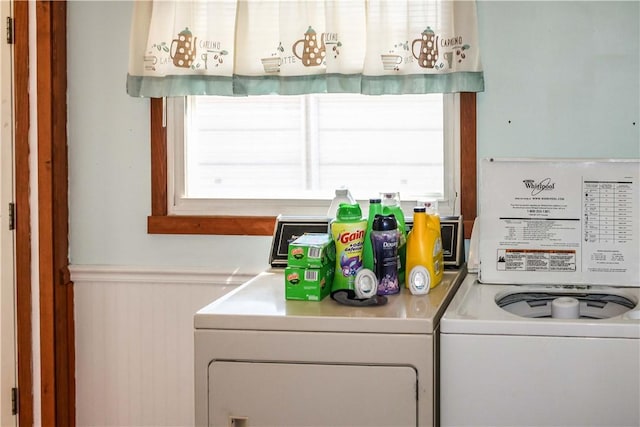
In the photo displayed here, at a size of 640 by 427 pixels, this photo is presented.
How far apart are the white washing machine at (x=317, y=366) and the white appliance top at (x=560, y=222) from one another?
1.75ft

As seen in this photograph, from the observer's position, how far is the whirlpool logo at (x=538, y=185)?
2307 millimetres

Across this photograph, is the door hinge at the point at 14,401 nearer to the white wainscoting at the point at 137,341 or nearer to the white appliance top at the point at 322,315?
the white wainscoting at the point at 137,341

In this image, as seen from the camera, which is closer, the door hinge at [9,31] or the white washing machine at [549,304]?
the white washing machine at [549,304]

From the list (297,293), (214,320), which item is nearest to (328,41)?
(297,293)

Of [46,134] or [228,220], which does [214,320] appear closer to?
[228,220]

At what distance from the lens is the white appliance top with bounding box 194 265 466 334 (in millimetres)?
1772

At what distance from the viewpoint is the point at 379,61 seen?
2564 millimetres

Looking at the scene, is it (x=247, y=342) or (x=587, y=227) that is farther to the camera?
(x=587, y=227)

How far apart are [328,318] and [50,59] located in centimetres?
165

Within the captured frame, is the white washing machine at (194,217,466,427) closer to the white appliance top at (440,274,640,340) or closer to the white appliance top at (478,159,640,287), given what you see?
the white appliance top at (440,274,640,340)

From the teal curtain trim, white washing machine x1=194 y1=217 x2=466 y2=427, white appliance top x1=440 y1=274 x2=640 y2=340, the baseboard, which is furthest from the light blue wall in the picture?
white washing machine x1=194 y1=217 x2=466 y2=427

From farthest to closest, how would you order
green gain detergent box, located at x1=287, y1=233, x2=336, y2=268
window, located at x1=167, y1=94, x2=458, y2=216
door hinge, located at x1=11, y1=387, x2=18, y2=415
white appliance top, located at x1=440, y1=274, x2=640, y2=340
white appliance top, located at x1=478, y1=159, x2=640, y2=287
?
1. door hinge, located at x1=11, y1=387, x2=18, y2=415
2. window, located at x1=167, y1=94, x2=458, y2=216
3. white appliance top, located at x1=478, y1=159, x2=640, y2=287
4. green gain detergent box, located at x1=287, y1=233, x2=336, y2=268
5. white appliance top, located at x1=440, y1=274, x2=640, y2=340

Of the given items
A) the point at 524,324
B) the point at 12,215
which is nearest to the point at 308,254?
the point at 524,324

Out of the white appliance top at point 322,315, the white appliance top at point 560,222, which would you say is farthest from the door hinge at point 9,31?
the white appliance top at point 560,222
